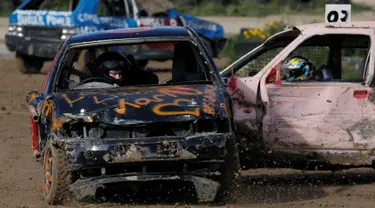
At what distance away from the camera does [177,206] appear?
782 cm

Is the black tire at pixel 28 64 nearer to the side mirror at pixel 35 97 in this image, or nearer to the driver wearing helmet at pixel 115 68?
the driver wearing helmet at pixel 115 68

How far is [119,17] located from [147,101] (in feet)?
41.2

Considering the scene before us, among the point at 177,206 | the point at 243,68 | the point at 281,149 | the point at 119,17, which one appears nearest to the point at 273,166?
the point at 281,149

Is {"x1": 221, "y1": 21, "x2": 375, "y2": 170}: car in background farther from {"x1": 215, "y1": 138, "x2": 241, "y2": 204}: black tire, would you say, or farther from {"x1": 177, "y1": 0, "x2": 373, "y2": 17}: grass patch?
{"x1": 177, "y1": 0, "x2": 373, "y2": 17}: grass patch

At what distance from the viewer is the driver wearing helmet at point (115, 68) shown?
30.0 feet

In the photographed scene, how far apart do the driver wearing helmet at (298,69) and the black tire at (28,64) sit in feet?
39.5

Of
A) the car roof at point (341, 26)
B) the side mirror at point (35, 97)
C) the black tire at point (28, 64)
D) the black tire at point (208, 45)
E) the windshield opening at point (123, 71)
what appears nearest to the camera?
the side mirror at point (35, 97)

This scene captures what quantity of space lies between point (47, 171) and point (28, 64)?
13.6 meters

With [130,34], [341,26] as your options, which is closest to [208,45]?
[341,26]

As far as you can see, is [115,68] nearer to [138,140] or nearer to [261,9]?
[138,140]

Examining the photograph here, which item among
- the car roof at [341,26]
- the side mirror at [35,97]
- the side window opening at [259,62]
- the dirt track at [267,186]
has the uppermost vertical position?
the car roof at [341,26]

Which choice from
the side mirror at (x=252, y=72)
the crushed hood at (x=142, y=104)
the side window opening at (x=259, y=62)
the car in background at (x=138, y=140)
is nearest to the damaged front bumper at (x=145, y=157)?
the car in background at (x=138, y=140)

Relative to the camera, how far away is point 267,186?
30.6 ft

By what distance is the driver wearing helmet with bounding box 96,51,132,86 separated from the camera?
30.0 ft
